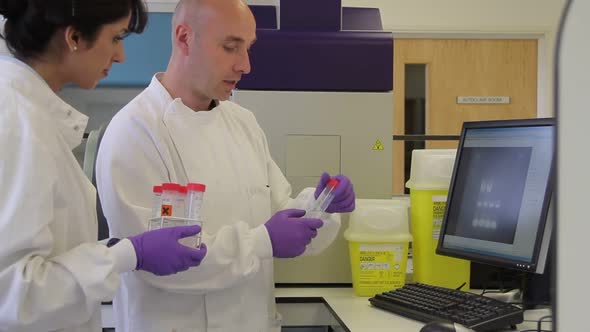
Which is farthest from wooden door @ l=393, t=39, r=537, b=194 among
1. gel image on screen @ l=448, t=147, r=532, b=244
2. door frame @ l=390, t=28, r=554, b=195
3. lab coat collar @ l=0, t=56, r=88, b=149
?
lab coat collar @ l=0, t=56, r=88, b=149

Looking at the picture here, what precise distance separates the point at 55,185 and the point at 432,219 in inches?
42.0

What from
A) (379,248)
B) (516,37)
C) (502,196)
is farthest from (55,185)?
(516,37)

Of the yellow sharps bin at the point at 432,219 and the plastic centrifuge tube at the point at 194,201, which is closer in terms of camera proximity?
the plastic centrifuge tube at the point at 194,201

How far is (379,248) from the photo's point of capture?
1688 millimetres

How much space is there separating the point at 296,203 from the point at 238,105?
0.35 meters

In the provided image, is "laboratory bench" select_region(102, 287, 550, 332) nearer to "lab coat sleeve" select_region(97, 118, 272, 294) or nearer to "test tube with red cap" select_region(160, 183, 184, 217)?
"lab coat sleeve" select_region(97, 118, 272, 294)

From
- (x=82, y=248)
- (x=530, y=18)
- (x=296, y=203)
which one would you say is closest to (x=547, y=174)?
(x=296, y=203)

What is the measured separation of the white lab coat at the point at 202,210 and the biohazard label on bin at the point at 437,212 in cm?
30

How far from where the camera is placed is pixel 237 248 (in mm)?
1364

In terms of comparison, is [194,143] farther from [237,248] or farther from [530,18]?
[530,18]

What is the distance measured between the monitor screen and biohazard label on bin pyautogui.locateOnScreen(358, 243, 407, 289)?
12 centimetres

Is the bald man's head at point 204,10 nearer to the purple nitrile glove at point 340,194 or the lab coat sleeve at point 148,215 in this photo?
the lab coat sleeve at point 148,215

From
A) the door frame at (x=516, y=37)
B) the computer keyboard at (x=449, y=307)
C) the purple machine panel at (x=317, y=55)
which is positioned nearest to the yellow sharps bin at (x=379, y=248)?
→ the computer keyboard at (x=449, y=307)

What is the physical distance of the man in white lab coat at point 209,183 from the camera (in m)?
1.36
